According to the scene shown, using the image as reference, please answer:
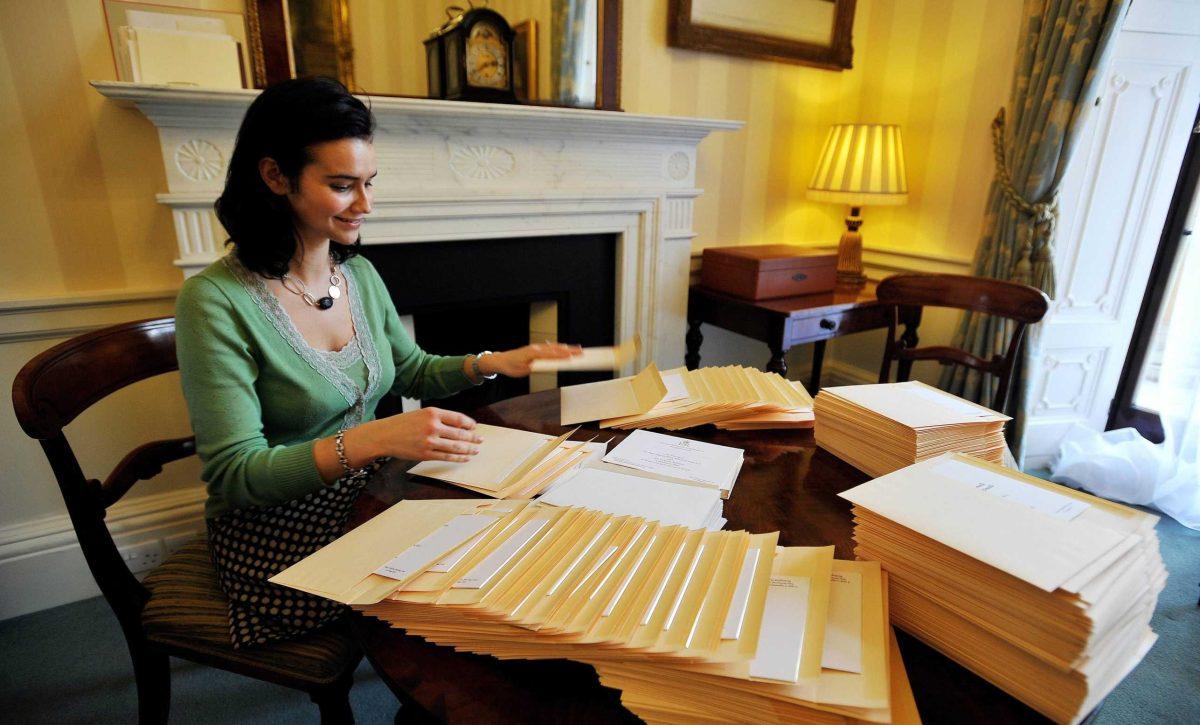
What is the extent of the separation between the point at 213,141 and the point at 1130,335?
3.38 meters

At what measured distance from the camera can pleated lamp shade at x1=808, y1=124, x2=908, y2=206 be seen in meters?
2.46

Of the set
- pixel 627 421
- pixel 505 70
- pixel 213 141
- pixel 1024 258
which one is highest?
pixel 505 70

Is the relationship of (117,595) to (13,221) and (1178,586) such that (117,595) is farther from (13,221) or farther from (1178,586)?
(1178,586)

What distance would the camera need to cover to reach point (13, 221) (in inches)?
59.0

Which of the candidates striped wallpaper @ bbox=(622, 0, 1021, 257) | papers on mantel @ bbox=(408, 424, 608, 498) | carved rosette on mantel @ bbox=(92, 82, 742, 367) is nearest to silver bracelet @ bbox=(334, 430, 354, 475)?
papers on mantel @ bbox=(408, 424, 608, 498)

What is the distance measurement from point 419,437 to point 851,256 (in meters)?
2.27

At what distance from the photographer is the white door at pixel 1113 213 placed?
7.16ft

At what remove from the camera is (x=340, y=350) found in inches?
46.8

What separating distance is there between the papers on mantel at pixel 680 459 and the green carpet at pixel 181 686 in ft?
3.07

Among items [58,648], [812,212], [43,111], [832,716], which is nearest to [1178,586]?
[812,212]

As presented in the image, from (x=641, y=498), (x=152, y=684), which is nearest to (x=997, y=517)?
(x=641, y=498)

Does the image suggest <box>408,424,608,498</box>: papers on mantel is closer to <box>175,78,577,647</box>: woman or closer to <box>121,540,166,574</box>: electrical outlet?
<box>175,78,577,647</box>: woman

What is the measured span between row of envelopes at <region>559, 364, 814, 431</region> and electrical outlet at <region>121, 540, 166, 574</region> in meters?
1.45

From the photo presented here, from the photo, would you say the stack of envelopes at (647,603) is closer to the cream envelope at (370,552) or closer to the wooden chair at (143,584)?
the cream envelope at (370,552)
